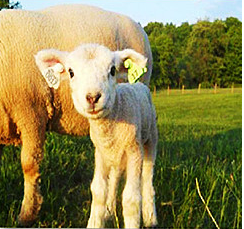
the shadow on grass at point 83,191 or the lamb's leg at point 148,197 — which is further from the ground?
the lamb's leg at point 148,197

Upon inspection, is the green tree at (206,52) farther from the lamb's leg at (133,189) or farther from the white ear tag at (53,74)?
the white ear tag at (53,74)

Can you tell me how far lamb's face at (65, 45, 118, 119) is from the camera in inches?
69.9

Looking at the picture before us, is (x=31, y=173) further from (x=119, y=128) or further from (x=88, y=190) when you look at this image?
(x=119, y=128)

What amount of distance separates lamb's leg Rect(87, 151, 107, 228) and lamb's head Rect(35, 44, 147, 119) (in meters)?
0.44

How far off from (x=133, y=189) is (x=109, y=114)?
394mm

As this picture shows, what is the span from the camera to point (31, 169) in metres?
2.88

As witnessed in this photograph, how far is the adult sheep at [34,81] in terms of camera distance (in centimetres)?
289

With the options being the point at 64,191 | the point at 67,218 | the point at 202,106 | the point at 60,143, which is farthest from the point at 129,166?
the point at 202,106

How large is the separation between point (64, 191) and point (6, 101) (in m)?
0.91

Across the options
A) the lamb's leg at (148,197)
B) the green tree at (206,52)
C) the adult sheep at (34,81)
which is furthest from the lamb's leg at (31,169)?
the green tree at (206,52)

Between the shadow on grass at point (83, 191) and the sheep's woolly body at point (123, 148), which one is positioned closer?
the sheep's woolly body at point (123, 148)

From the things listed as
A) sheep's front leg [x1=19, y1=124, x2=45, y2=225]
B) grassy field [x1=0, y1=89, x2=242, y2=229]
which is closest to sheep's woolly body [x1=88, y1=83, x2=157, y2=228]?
grassy field [x1=0, y1=89, x2=242, y2=229]

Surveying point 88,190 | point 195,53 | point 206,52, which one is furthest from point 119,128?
point 206,52

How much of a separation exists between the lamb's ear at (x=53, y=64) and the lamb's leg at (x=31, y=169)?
2.86 feet
